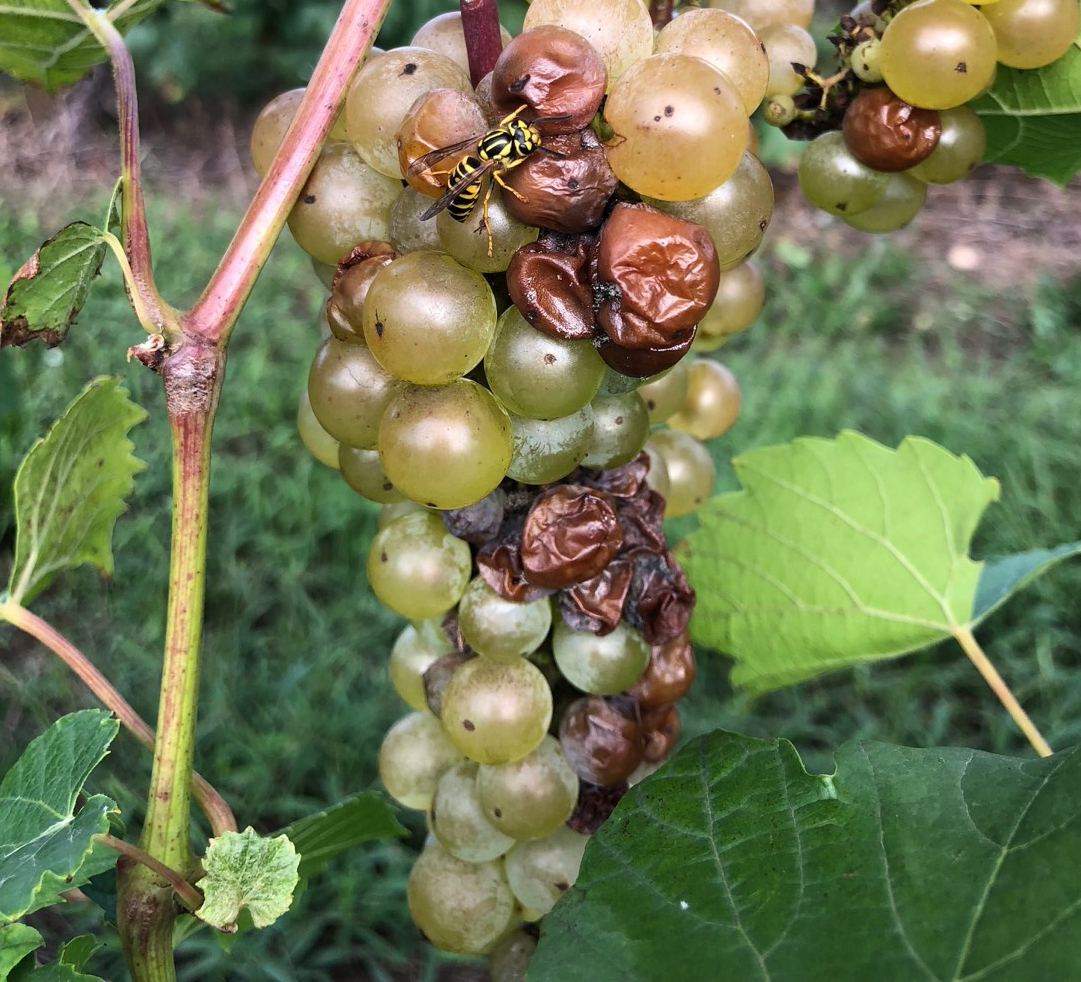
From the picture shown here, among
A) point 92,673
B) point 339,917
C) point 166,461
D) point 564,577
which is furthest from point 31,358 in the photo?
point 564,577

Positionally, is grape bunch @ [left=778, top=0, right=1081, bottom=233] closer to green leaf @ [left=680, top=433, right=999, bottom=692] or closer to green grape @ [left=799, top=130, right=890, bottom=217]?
green grape @ [left=799, top=130, right=890, bottom=217]

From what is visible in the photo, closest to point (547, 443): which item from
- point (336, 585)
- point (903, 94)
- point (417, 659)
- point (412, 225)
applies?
point (412, 225)

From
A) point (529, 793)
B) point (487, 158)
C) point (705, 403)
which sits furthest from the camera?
point (705, 403)

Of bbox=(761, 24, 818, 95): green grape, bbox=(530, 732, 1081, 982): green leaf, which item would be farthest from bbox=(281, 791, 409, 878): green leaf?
bbox=(761, 24, 818, 95): green grape

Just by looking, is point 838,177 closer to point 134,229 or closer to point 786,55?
point 786,55

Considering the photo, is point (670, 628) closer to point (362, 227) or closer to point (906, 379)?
point (362, 227)

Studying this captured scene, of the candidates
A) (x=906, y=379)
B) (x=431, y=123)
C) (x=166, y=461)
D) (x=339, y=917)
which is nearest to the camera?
(x=431, y=123)
